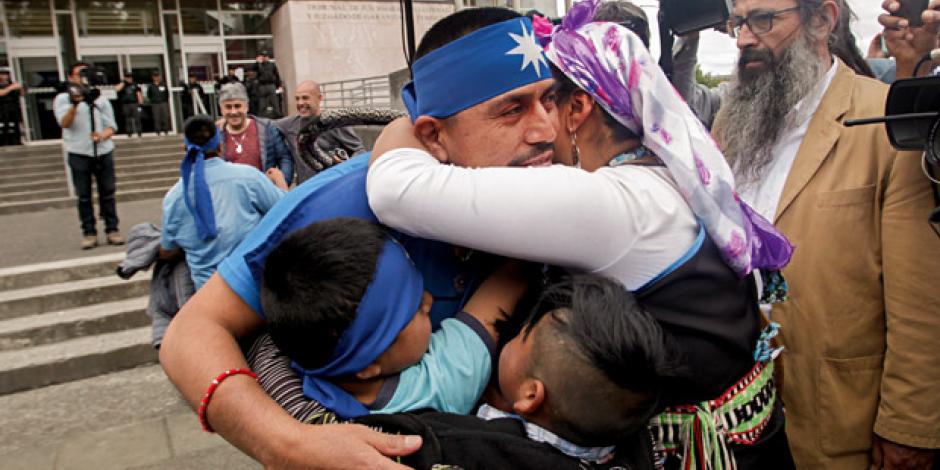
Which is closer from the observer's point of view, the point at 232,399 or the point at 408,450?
the point at 408,450

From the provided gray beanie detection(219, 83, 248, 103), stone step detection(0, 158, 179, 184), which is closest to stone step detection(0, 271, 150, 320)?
gray beanie detection(219, 83, 248, 103)

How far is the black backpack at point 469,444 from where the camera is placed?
1.08m

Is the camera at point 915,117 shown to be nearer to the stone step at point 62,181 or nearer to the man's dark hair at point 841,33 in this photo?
the man's dark hair at point 841,33

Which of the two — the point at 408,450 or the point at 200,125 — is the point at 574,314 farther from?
the point at 200,125

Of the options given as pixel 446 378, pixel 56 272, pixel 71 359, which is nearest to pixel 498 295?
pixel 446 378

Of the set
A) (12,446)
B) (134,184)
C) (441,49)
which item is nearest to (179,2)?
(134,184)

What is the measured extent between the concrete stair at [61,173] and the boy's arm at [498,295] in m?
13.4

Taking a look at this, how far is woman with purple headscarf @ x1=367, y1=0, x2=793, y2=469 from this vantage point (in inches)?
43.3

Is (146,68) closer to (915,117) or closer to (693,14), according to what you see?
(693,14)

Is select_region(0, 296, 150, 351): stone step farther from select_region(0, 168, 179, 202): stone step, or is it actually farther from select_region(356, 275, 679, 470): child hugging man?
select_region(0, 168, 179, 202): stone step

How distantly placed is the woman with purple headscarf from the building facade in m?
17.1

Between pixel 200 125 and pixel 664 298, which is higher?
pixel 200 125

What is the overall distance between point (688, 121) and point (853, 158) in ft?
3.24

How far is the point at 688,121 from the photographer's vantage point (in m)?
1.24
